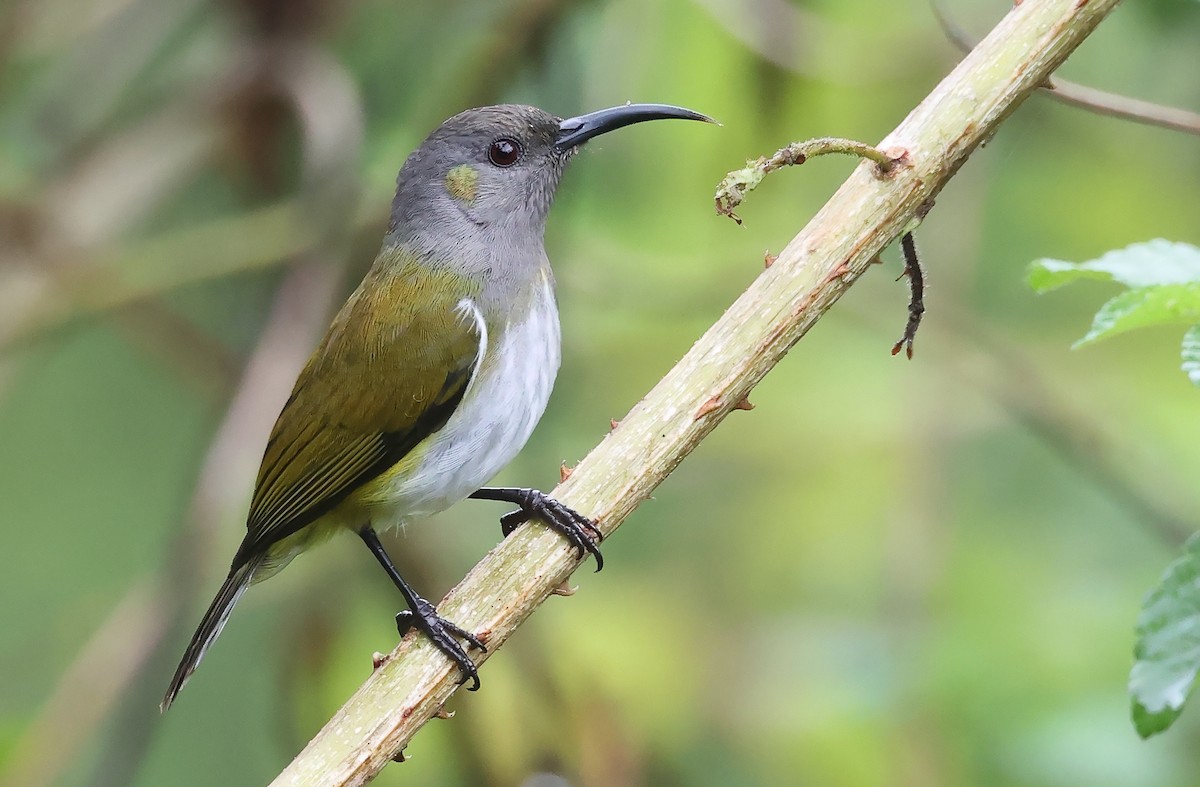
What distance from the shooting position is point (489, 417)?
304 cm

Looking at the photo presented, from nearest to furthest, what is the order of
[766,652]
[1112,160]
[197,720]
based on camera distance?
[766,652]
[1112,160]
[197,720]

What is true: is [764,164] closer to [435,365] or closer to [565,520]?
[565,520]

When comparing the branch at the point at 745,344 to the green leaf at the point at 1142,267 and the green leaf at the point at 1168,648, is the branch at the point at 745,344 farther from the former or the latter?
the green leaf at the point at 1168,648

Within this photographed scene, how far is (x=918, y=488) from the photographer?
3.83 m

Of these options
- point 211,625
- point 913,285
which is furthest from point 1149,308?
point 211,625

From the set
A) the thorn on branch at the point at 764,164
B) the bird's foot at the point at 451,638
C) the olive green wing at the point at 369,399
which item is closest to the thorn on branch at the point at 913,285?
the thorn on branch at the point at 764,164

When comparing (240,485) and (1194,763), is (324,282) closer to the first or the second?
(240,485)

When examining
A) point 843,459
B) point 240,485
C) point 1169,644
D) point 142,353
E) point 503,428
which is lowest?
point 1169,644

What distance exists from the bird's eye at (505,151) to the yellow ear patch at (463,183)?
0.23 ft

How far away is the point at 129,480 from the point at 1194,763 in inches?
191

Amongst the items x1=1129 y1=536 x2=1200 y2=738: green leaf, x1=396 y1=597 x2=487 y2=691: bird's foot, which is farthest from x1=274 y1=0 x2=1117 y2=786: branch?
x1=1129 y1=536 x2=1200 y2=738: green leaf

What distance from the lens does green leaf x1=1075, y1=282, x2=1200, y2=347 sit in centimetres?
176

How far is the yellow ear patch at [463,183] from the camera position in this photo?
3467 millimetres

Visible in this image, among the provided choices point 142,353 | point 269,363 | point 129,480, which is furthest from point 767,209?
point 129,480
